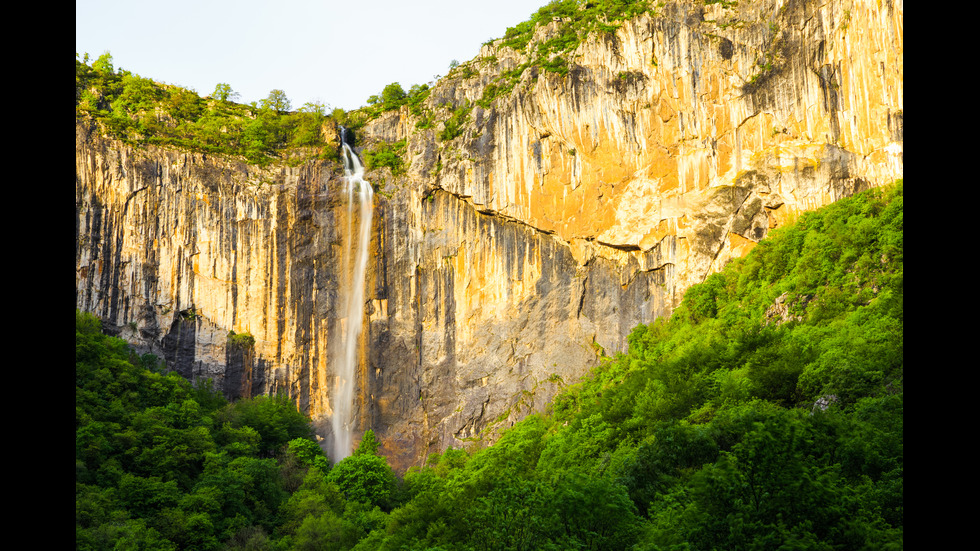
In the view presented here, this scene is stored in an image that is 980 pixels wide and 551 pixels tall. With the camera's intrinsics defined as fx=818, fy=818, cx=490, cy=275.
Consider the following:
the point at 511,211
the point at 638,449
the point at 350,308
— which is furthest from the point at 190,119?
the point at 638,449

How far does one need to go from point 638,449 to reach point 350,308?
2491 centimetres

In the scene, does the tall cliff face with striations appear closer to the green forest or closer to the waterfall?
the waterfall

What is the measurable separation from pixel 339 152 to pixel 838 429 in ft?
118

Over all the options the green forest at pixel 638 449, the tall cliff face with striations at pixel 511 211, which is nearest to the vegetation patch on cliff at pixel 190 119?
the tall cliff face with striations at pixel 511 211

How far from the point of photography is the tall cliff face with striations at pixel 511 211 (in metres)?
36.8

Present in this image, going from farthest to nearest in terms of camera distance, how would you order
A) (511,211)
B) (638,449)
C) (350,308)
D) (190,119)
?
(190,119) < (350,308) < (511,211) < (638,449)

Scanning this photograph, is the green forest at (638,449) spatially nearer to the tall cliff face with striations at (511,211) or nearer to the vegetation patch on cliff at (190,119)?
the tall cliff face with striations at (511,211)

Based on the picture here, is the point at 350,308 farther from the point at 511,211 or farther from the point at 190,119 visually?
the point at 190,119

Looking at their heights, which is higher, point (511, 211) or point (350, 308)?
point (511, 211)

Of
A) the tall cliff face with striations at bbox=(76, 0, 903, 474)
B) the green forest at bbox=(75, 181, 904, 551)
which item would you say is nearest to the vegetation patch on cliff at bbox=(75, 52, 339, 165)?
the tall cliff face with striations at bbox=(76, 0, 903, 474)

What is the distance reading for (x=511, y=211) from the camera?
41000 millimetres

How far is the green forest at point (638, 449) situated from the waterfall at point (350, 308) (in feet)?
6.63
